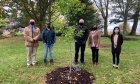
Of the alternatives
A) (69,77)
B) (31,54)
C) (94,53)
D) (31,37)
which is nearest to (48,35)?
(31,37)

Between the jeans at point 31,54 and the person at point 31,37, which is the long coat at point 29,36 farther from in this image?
the jeans at point 31,54

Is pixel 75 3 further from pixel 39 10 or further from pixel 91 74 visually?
pixel 39 10

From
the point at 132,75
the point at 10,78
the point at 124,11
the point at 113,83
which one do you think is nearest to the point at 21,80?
the point at 10,78

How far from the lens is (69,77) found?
7.34 metres

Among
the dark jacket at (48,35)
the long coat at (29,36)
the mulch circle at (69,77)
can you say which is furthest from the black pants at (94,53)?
the long coat at (29,36)

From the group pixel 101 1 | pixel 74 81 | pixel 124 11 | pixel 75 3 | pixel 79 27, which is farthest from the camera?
pixel 101 1

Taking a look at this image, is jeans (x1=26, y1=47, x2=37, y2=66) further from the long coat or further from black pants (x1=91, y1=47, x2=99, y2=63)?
black pants (x1=91, y1=47, x2=99, y2=63)

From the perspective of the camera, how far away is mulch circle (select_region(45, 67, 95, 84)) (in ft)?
23.4

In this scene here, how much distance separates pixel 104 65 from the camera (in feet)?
29.5

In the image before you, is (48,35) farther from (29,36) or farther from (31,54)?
(31,54)

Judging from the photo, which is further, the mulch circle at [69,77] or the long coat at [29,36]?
the long coat at [29,36]

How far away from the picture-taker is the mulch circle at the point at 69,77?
7125 millimetres

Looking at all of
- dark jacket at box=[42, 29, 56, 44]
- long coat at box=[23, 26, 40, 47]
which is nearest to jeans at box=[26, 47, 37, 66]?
long coat at box=[23, 26, 40, 47]

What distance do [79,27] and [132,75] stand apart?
2.99 metres
